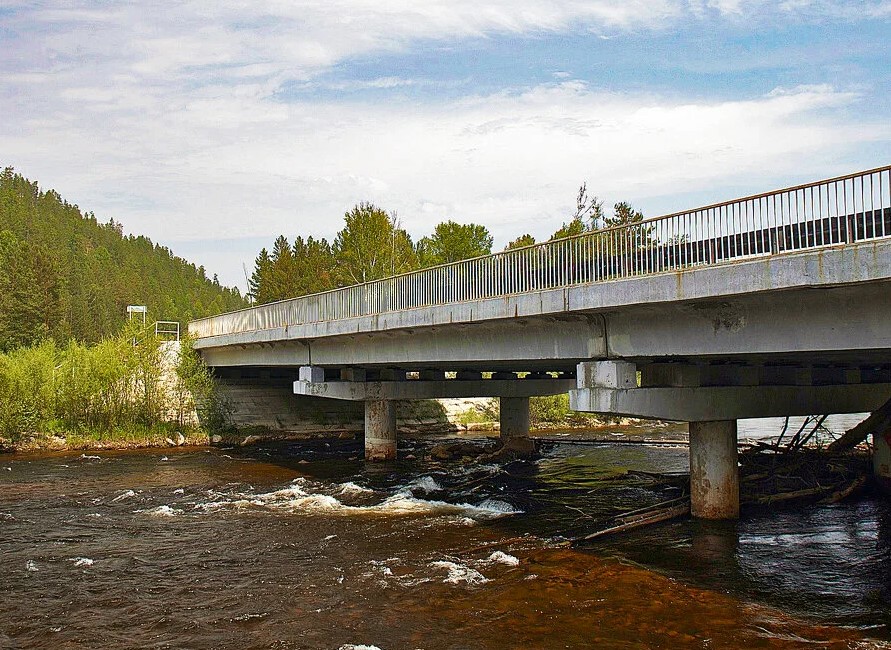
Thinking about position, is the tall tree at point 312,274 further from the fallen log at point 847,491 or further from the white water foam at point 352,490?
the fallen log at point 847,491

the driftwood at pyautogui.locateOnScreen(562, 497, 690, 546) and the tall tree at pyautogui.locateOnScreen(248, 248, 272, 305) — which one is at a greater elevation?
the tall tree at pyautogui.locateOnScreen(248, 248, 272, 305)

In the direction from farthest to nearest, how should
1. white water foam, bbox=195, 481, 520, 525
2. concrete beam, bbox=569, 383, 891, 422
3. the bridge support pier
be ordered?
the bridge support pier → white water foam, bbox=195, 481, 520, 525 → concrete beam, bbox=569, 383, 891, 422

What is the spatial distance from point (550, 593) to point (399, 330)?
510 inches

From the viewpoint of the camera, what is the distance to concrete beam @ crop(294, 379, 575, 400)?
112ft

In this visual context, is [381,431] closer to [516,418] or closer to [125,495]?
[516,418]

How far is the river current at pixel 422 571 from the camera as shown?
12.6 m

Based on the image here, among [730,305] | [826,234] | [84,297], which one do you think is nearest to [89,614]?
[730,305]

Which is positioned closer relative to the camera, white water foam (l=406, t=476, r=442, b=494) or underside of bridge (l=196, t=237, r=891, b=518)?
underside of bridge (l=196, t=237, r=891, b=518)

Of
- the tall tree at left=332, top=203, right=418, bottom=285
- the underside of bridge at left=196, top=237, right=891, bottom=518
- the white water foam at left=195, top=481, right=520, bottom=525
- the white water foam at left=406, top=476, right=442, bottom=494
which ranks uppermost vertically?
the tall tree at left=332, top=203, right=418, bottom=285

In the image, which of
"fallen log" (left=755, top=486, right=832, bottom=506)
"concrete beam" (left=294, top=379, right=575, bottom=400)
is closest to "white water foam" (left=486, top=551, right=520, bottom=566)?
"fallen log" (left=755, top=486, right=832, bottom=506)

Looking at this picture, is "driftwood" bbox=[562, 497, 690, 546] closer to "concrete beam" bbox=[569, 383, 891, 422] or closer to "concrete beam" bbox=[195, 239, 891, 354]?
"concrete beam" bbox=[569, 383, 891, 422]

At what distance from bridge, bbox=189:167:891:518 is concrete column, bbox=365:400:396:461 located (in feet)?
12.9

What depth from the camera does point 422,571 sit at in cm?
1606

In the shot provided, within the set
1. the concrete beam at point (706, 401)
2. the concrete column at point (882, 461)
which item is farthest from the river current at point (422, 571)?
the concrete beam at point (706, 401)
